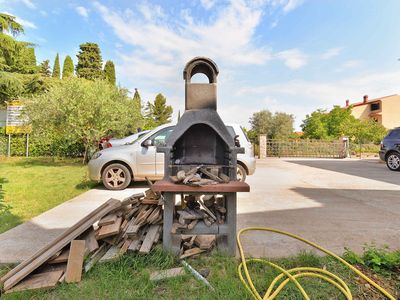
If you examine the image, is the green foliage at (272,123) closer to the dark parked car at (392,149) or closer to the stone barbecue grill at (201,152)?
the dark parked car at (392,149)

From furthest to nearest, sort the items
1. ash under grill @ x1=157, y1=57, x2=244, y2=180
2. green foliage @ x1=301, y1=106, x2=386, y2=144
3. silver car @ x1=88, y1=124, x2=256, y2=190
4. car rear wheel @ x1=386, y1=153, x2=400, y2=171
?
green foliage @ x1=301, y1=106, x2=386, y2=144 → car rear wheel @ x1=386, y1=153, x2=400, y2=171 → silver car @ x1=88, y1=124, x2=256, y2=190 → ash under grill @ x1=157, y1=57, x2=244, y2=180

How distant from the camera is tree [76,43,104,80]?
28.9 metres

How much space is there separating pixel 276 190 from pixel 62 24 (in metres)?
11.2

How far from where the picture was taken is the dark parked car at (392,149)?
9.59m

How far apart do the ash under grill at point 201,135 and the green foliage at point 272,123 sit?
28.4 m

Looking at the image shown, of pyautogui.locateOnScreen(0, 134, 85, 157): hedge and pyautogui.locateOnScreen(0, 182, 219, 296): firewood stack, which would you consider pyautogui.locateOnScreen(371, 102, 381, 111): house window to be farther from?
pyautogui.locateOnScreen(0, 182, 219, 296): firewood stack

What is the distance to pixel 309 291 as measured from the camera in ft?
6.08

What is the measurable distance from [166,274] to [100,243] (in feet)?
3.06

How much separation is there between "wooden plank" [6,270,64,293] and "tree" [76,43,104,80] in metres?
31.0

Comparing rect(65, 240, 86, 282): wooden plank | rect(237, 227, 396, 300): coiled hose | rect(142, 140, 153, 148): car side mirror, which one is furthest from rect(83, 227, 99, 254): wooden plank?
rect(142, 140, 153, 148): car side mirror

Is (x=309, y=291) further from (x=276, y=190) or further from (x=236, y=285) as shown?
(x=276, y=190)

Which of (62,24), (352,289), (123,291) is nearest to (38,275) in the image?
(123,291)

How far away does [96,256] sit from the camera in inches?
89.6

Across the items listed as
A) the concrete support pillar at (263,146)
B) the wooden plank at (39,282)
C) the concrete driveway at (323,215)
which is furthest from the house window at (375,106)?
the wooden plank at (39,282)
